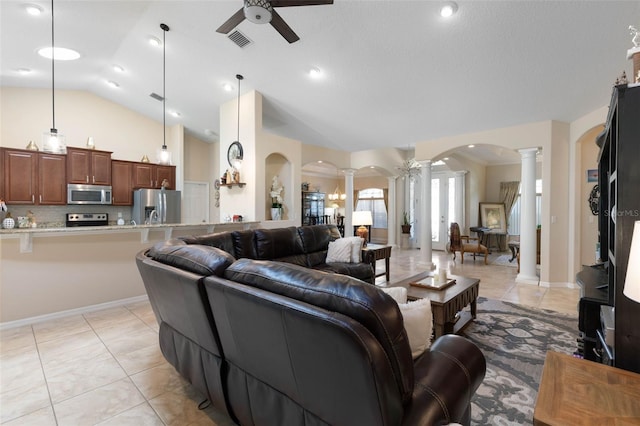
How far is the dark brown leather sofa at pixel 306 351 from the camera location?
906 mm

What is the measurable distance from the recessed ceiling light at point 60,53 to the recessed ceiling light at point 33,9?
0.88 m

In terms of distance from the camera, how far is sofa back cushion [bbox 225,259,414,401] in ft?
3.12

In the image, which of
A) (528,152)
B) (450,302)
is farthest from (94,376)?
(528,152)

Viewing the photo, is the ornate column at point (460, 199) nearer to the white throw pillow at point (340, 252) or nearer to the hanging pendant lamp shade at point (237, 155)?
the white throw pillow at point (340, 252)

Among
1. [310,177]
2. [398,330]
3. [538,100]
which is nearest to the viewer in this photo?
[398,330]

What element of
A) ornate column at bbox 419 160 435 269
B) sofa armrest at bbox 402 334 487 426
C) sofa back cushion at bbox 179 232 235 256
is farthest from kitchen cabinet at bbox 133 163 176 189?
sofa armrest at bbox 402 334 487 426

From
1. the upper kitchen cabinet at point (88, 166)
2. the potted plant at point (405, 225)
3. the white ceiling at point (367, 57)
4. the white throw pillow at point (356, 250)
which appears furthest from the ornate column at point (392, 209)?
the upper kitchen cabinet at point (88, 166)

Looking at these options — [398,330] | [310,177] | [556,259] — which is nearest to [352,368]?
[398,330]

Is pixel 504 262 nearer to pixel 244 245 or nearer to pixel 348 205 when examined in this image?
pixel 348 205

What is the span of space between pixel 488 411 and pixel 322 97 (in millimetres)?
4346

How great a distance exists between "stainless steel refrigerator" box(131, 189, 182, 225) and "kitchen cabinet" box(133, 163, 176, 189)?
0.97 ft

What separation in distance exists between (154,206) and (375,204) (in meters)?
7.58

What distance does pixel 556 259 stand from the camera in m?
4.64

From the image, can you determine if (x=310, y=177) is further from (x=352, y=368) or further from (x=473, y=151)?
(x=352, y=368)
